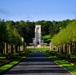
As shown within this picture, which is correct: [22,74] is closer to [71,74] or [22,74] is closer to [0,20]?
[71,74]

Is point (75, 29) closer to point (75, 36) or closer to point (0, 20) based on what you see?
point (75, 36)

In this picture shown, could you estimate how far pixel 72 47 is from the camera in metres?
107

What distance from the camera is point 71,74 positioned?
28.2m

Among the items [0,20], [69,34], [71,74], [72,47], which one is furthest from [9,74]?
[72,47]

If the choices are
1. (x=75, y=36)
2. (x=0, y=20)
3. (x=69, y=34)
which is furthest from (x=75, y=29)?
(x=0, y=20)

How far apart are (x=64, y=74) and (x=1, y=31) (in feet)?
103

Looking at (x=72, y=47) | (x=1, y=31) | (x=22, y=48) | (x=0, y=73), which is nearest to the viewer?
(x=0, y=73)

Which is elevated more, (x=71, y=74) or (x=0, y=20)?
(x=0, y=20)

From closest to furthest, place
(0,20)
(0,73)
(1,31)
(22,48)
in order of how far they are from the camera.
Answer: (0,73)
(1,31)
(0,20)
(22,48)

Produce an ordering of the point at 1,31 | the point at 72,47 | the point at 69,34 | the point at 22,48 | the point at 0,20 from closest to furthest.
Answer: the point at 1,31 → the point at 0,20 → the point at 69,34 → the point at 72,47 → the point at 22,48

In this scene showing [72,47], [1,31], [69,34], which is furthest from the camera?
[72,47]

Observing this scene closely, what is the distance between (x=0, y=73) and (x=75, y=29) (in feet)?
129

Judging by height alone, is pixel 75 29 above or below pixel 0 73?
above

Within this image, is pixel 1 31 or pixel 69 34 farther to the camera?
pixel 69 34
